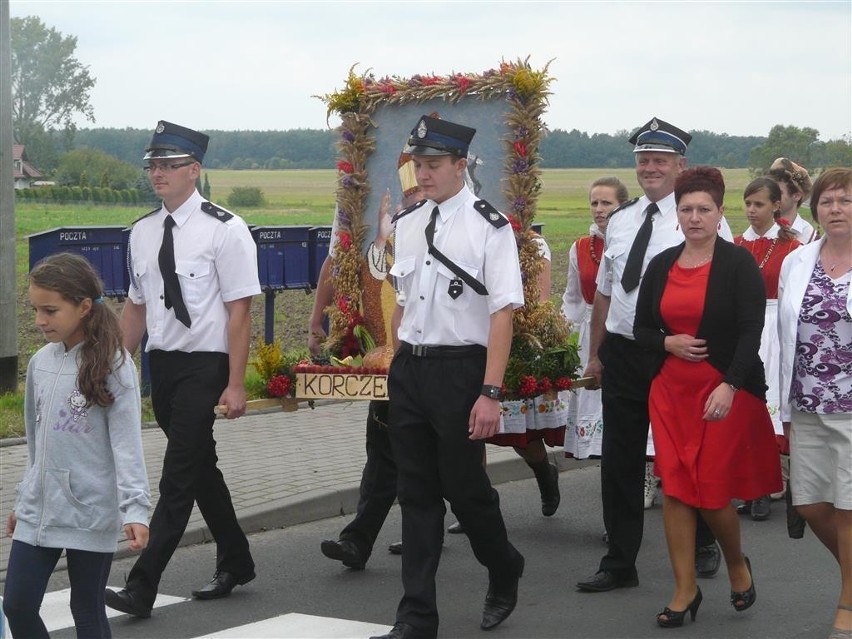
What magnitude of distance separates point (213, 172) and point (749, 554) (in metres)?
39.0

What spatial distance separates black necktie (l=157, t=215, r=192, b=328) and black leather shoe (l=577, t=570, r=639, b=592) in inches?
88.4

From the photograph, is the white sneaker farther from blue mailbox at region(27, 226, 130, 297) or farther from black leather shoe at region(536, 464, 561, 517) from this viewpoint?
blue mailbox at region(27, 226, 130, 297)

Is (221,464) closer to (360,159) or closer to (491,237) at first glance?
(360,159)

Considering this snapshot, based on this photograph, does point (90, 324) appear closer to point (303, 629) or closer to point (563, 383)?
point (303, 629)

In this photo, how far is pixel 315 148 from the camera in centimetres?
2683

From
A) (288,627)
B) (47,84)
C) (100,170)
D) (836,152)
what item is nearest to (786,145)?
(836,152)

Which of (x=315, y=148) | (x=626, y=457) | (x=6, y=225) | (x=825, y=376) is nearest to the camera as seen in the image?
(x=825, y=376)

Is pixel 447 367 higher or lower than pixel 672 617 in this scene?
higher

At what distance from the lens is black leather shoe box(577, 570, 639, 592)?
21.8ft

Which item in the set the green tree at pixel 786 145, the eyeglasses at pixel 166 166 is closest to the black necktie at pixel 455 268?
the eyeglasses at pixel 166 166

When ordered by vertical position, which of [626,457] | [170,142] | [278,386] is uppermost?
[170,142]

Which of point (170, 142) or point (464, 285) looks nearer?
point (464, 285)

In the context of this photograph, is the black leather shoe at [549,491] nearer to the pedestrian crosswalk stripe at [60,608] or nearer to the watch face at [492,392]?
the pedestrian crosswalk stripe at [60,608]

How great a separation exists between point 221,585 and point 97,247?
232 inches
